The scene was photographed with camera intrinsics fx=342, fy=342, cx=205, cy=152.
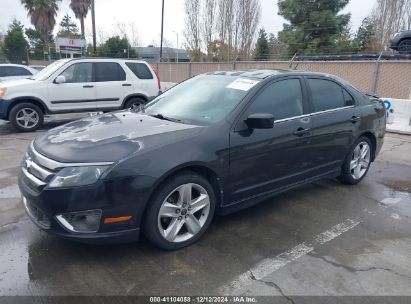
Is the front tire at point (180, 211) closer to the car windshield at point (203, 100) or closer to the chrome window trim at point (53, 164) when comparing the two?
the chrome window trim at point (53, 164)


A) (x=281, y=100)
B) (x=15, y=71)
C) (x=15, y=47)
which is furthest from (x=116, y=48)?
(x=281, y=100)

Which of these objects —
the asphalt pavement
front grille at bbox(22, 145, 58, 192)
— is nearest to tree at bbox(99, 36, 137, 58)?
the asphalt pavement

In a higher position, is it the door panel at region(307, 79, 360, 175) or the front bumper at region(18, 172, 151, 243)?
the door panel at region(307, 79, 360, 175)

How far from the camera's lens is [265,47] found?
29812 mm

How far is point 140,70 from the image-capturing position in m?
9.62

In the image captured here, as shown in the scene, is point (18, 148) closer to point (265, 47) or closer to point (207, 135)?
point (207, 135)

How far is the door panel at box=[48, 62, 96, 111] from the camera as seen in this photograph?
848 centimetres

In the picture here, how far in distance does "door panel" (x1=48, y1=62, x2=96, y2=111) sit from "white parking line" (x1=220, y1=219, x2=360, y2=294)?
7168 mm

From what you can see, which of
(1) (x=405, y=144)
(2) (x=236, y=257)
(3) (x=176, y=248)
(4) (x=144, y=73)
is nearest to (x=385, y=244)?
(2) (x=236, y=257)

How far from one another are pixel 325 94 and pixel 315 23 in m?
24.2

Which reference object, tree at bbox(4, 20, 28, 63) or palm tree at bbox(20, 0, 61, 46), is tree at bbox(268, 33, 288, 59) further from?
tree at bbox(4, 20, 28, 63)

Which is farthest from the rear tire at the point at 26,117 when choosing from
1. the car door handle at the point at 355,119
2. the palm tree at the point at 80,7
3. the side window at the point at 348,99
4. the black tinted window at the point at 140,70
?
the palm tree at the point at 80,7

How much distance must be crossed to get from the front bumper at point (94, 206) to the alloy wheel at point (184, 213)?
0.28 metres

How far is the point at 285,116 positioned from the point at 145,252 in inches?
82.5
